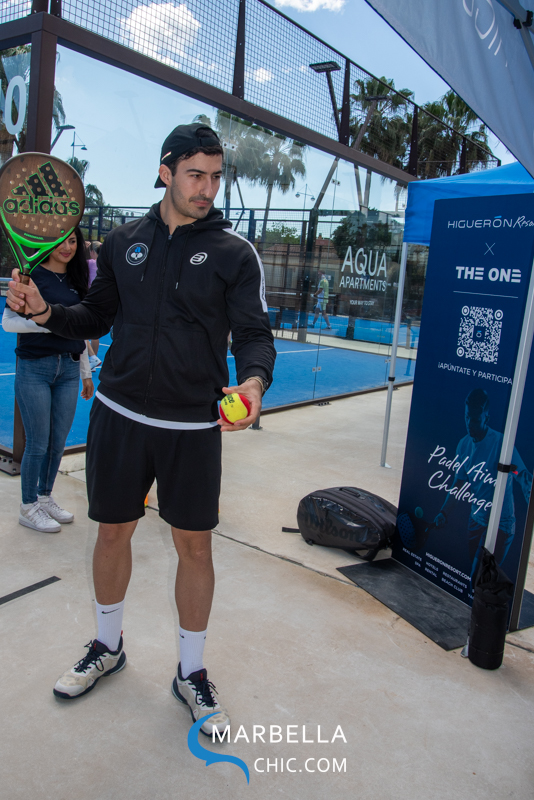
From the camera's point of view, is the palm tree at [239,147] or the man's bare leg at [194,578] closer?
the man's bare leg at [194,578]

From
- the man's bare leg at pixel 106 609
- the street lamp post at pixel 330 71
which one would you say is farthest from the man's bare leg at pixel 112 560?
the street lamp post at pixel 330 71

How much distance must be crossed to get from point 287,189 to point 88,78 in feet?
8.37

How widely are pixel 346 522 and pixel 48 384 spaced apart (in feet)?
6.01

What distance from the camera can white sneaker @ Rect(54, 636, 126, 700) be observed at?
6.53 ft

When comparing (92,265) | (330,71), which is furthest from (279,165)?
(92,265)

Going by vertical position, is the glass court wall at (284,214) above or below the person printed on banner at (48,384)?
above

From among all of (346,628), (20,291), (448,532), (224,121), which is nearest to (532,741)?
(346,628)

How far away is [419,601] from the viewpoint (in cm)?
285

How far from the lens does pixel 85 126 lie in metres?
4.09

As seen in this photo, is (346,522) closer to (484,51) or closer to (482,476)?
(482,476)

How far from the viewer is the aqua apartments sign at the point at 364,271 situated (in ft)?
24.4

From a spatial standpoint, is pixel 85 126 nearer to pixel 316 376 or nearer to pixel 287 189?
pixel 287 189

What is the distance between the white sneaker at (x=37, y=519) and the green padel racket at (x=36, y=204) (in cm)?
181

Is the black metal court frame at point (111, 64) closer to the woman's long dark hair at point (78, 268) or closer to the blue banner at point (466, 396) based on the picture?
the woman's long dark hair at point (78, 268)
